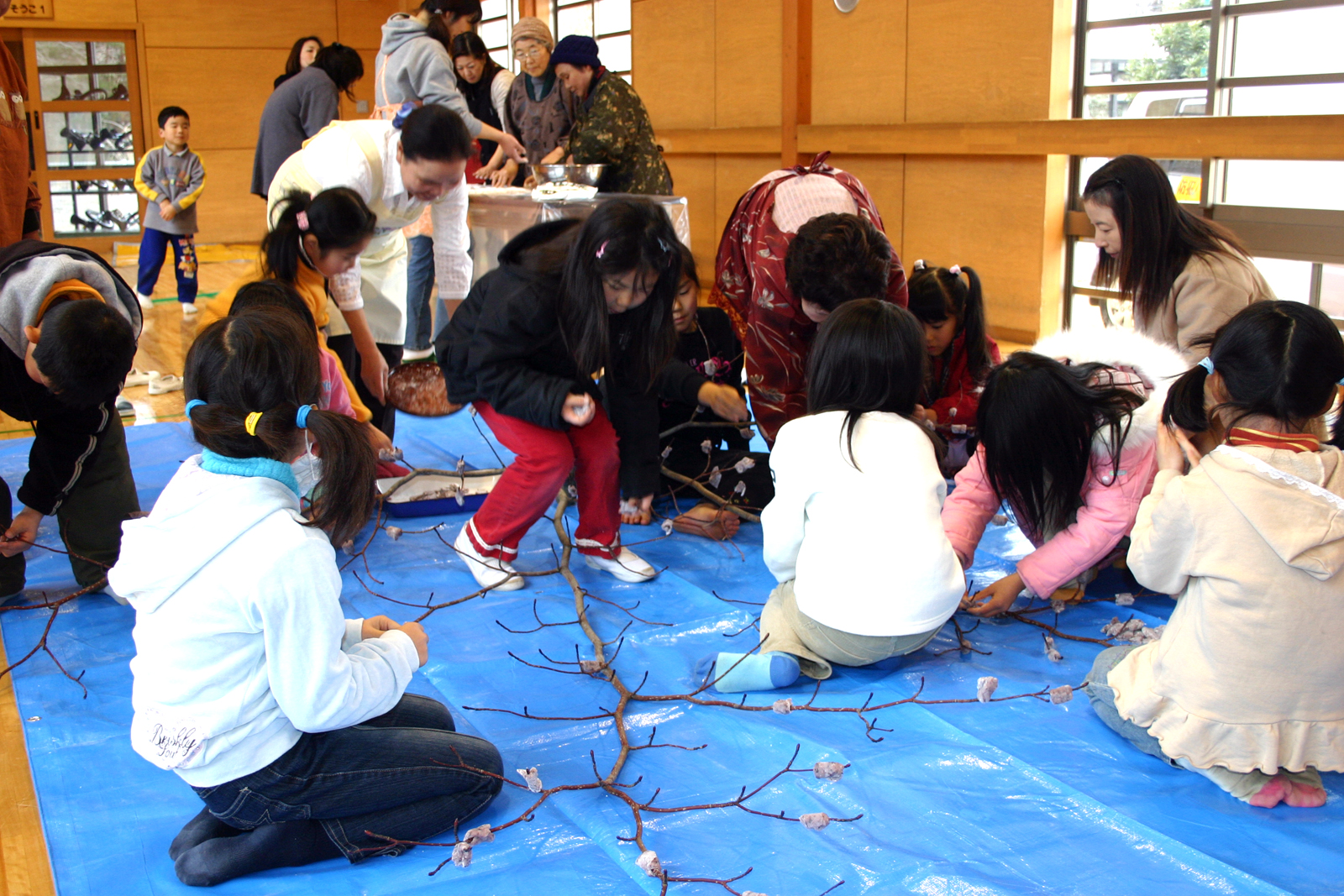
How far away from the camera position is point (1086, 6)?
4586 mm

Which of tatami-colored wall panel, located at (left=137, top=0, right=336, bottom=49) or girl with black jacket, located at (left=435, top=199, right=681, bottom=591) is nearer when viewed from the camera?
girl with black jacket, located at (left=435, top=199, right=681, bottom=591)

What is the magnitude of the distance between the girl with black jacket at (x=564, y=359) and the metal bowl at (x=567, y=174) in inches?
73.3

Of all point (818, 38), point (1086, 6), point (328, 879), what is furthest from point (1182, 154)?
point (328, 879)

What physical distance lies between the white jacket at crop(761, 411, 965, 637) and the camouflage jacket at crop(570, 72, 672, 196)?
108 inches

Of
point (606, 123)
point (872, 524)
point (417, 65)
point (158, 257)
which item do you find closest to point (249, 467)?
point (872, 524)

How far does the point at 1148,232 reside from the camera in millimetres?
2414

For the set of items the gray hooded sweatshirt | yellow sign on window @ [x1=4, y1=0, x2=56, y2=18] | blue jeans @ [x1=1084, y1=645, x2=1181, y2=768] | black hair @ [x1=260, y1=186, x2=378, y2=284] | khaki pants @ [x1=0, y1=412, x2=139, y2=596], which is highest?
yellow sign on window @ [x1=4, y1=0, x2=56, y2=18]

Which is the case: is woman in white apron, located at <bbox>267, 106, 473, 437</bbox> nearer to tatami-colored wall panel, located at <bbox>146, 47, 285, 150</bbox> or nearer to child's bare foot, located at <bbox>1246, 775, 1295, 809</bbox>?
child's bare foot, located at <bbox>1246, 775, 1295, 809</bbox>

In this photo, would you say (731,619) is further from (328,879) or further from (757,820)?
(328,879)

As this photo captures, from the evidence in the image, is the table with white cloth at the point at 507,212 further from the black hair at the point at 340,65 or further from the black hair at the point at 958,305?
the black hair at the point at 958,305

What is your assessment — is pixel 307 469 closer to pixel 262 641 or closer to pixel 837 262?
pixel 262 641

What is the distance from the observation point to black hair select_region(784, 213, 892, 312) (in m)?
2.25

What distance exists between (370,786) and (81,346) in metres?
1.11

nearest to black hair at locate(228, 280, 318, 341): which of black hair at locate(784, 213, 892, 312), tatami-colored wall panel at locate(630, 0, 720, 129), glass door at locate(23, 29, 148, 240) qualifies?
black hair at locate(784, 213, 892, 312)
